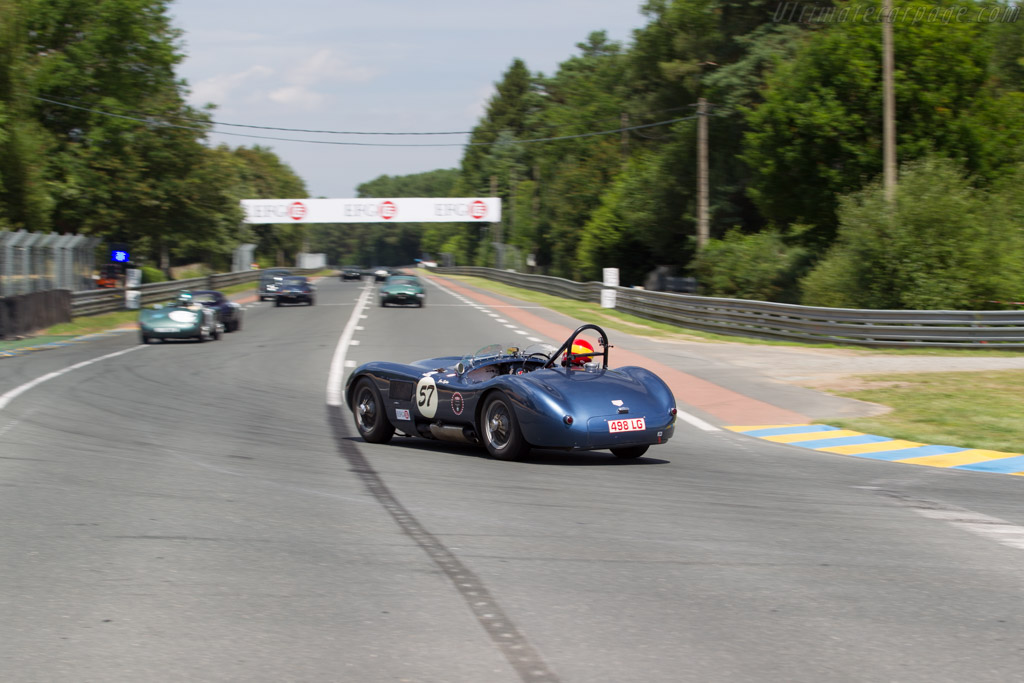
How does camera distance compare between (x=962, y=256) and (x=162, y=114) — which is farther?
(x=162, y=114)

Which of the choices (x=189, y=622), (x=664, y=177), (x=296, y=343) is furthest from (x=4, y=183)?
(x=189, y=622)

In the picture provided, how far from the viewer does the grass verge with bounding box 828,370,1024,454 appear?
12.5 metres

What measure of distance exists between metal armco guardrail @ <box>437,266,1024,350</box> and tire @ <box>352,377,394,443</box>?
15545 mm

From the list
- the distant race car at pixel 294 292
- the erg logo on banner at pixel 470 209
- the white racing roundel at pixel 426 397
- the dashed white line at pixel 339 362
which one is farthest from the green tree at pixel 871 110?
the erg logo on banner at pixel 470 209

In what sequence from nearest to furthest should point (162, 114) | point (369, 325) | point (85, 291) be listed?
point (369, 325) < point (85, 291) < point (162, 114)

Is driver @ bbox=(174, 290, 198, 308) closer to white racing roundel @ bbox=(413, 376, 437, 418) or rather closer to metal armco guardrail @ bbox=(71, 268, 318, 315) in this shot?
metal armco guardrail @ bbox=(71, 268, 318, 315)

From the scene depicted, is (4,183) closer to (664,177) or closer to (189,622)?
(664,177)

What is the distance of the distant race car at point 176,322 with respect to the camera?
2788 cm

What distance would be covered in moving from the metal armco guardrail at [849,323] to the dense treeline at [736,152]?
205cm

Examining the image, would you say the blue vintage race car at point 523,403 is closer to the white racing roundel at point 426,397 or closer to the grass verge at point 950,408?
the white racing roundel at point 426,397

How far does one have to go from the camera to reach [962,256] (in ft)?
84.7

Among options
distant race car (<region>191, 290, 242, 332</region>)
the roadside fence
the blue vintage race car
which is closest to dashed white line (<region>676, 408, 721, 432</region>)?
the blue vintage race car

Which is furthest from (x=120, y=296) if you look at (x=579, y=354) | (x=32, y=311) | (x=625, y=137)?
(x=579, y=354)

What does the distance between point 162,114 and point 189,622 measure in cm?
5155
